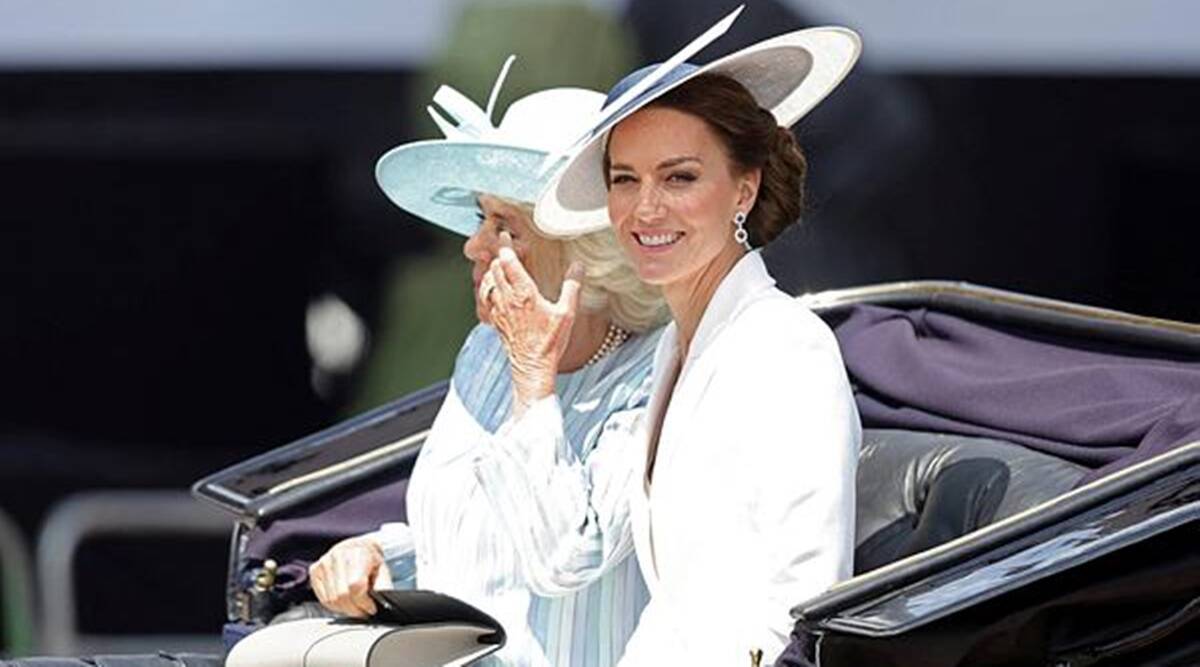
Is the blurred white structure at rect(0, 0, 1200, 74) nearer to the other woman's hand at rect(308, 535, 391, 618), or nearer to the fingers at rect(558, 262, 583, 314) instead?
the other woman's hand at rect(308, 535, 391, 618)

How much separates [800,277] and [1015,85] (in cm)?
72

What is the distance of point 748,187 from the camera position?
3.36 meters

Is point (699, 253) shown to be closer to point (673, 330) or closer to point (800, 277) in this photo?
point (673, 330)

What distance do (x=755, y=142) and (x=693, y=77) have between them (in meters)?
0.10

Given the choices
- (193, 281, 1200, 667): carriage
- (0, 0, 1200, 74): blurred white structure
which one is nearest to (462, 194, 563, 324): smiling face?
(193, 281, 1200, 667): carriage

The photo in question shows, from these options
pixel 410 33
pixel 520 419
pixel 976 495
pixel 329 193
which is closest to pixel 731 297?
pixel 520 419

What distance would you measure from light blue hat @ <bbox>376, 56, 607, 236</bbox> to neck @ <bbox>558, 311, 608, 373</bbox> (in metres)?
0.15

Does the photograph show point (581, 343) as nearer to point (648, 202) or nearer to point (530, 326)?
point (530, 326)

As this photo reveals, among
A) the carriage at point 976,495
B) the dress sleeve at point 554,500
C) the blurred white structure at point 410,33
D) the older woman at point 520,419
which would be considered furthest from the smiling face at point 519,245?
the blurred white structure at point 410,33

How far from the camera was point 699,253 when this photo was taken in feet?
11.0

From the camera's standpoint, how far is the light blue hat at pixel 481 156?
3596mm

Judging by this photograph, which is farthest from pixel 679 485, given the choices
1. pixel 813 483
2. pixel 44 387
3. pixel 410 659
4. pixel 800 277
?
pixel 44 387

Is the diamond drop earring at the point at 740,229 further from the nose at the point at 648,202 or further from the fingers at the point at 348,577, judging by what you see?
the fingers at the point at 348,577

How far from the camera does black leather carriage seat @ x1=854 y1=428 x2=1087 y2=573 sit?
3511mm
